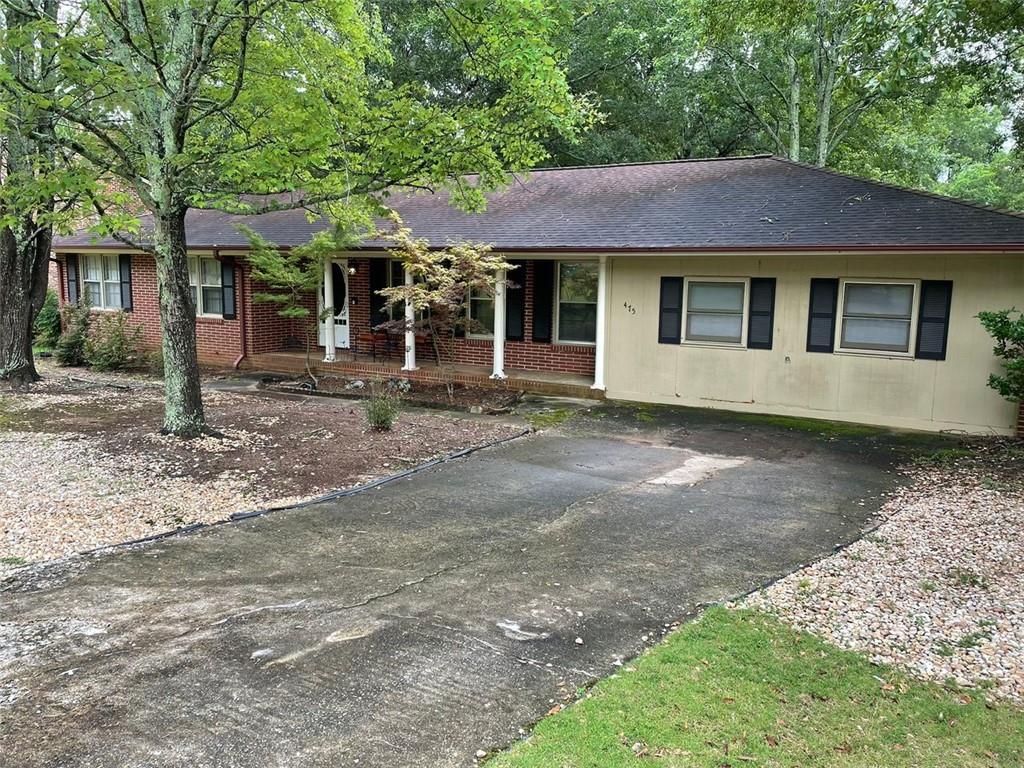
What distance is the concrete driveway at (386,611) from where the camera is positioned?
3.18 m

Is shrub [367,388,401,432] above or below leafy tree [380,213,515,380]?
below

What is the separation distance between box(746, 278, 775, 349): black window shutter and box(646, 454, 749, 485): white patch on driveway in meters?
3.06

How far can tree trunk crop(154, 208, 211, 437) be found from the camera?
27.5ft

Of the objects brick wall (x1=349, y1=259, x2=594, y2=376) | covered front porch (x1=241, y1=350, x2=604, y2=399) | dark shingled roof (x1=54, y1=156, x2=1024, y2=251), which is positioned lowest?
covered front porch (x1=241, y1=350, x2=604, y2=399)

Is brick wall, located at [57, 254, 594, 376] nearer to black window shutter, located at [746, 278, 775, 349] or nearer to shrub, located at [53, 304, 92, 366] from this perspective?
shrub, located at [53, 304, 92, 366]

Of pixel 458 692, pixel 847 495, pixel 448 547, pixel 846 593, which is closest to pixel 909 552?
pixel 846 593

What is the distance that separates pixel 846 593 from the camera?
4.76m

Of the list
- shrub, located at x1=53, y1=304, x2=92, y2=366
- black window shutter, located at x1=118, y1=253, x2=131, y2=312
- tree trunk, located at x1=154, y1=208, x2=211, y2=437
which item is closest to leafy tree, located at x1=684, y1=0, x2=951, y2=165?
tree trunk, located at x1=154, y1=208, x2=211, y2=437

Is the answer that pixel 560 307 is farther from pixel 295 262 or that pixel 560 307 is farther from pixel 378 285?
pixel 295 262

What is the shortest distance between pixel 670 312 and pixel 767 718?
8961 mm

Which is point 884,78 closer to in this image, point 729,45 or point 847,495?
point 847,495

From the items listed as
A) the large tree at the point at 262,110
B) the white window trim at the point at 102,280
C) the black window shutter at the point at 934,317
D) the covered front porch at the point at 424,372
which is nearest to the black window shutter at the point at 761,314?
the black window shutter at the point at 934,317

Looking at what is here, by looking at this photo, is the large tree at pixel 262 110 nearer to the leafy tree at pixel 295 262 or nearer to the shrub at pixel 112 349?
the leafy tree at pixel 295 262

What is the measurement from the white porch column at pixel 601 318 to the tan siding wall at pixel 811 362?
132mm
